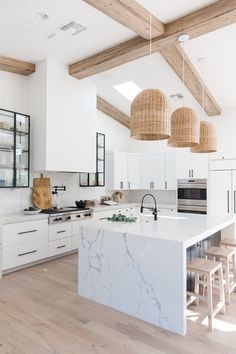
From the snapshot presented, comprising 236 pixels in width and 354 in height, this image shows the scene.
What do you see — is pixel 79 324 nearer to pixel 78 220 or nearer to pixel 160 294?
pixel 160 294

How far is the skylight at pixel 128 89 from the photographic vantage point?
580 centimetres

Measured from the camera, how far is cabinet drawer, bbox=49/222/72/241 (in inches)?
184

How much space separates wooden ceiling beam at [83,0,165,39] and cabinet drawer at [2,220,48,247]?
128 inches

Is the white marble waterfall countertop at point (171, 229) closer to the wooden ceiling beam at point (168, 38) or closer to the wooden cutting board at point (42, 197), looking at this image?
the wooden cutting board at point (42, 197)

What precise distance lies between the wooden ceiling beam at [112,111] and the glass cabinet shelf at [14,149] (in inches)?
93.4

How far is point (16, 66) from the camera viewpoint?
4.51 m

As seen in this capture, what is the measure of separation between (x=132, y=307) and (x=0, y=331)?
1.31 metres

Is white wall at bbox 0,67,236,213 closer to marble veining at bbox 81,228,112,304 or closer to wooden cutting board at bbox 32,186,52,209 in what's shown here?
wooden cutting board at bbox 32,186,52,209

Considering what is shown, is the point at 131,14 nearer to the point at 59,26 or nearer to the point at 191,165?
the point at 59,26

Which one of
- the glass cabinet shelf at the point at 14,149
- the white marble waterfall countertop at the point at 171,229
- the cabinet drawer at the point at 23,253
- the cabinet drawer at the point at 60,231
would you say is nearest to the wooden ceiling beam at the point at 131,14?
the glass cabinet shelf at the point at 14,149

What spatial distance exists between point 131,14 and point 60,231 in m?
3.64

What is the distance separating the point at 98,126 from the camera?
670cm

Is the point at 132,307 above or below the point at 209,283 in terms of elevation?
below

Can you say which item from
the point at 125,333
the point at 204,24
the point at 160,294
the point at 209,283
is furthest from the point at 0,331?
the point at 204,24
